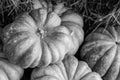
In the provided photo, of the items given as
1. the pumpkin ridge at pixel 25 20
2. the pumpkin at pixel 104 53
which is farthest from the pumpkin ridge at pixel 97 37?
the pumpkin ridge at pixel 25 20

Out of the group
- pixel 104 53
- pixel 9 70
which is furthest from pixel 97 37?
pixel 9 70

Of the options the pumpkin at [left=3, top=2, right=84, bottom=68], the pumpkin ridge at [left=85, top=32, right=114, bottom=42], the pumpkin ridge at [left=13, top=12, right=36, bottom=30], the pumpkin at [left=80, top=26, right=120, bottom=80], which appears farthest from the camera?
the pumpkin ridge at [left=85, top=32, right=114, bottom=42]

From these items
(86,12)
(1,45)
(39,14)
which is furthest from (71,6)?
(1,45)

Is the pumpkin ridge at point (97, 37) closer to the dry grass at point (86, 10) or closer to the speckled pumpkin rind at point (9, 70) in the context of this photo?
the dry grass at point (86, 10)

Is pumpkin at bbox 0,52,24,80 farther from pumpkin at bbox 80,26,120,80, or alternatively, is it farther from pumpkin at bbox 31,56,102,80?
pumpkin at bbox 80,26,120,80

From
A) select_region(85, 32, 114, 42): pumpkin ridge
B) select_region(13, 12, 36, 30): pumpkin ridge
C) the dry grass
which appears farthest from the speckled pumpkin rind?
select_region(85, 32, 114, 42): pumpkin ridge

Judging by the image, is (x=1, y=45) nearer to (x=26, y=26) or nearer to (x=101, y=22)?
(x=26, y=26)
